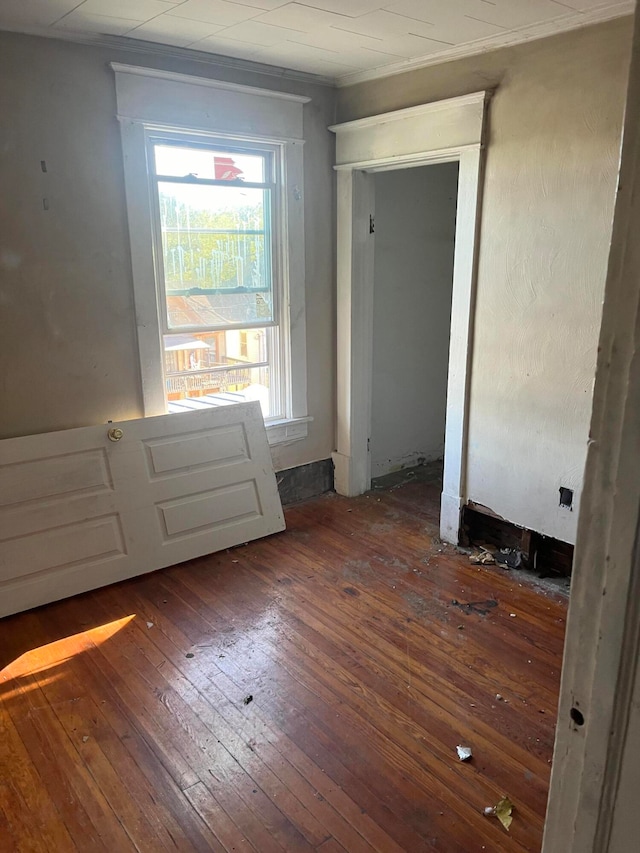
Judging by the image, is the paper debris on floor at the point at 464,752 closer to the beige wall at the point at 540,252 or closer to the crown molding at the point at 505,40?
the beige wall at the point at 540,252

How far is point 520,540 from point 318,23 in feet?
9.15

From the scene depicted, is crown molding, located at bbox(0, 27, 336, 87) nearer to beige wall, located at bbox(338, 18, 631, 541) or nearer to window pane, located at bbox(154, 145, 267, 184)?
window pane, located at bbox(154, 145, 267, 184)

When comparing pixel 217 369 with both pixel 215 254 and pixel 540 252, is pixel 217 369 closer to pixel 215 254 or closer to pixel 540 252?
pixel 215 254

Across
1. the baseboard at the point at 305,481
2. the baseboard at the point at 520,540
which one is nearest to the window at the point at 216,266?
the baseboard at the point at 305,481

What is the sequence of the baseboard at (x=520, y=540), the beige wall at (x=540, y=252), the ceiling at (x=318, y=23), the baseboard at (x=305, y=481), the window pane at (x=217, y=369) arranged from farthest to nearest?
1. the baseboard at (x=305, y=481)
2. the window pane at (x=217, y=369)
3. the baseboard at (x=520, y=540)
4. the beige wall at (x=540, y=252)
5. the ceiling at (x=318, y=23)

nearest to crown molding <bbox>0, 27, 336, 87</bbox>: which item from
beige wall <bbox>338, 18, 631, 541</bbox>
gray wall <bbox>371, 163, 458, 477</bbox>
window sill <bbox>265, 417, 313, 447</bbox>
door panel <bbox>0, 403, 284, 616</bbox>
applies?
beige wall <bbox>338, 18, 631, 541</bbox>

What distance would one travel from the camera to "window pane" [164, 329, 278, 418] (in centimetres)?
371

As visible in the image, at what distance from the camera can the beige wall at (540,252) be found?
280 centimetres

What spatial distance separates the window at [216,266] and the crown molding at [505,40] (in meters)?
0.75

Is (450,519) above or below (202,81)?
below

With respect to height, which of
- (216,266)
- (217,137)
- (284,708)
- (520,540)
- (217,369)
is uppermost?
(217,137)

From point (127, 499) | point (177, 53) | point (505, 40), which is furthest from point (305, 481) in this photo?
point (505, 40)

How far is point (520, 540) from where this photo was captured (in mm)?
3521

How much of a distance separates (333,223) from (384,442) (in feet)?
5.52
